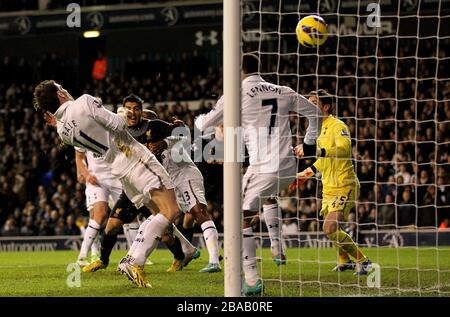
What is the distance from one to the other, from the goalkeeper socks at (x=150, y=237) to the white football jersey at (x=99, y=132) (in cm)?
59

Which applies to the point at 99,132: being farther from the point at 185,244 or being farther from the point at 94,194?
the point at 94,194

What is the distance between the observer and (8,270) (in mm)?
12383

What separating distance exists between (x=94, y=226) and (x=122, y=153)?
11.9 feet

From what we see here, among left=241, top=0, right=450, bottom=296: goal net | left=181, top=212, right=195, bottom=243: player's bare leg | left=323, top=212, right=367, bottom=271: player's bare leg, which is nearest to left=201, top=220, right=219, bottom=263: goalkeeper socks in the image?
left=241, top=0, right=450, bottom=296: goal net

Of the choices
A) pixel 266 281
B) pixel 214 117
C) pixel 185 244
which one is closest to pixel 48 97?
pixel 214 117

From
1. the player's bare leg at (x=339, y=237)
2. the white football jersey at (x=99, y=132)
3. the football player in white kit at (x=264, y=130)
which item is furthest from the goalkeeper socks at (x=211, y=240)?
the white football jersey at (x=99, y=132)

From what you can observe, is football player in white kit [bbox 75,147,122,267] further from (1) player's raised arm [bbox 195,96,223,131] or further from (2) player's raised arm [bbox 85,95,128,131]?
(1) player's raised arm [bbox 195,96,223,131]

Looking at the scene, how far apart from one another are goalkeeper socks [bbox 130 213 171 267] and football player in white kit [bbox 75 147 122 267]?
3712mm

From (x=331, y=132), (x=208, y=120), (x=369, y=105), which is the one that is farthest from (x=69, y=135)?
(x=369, y=105)

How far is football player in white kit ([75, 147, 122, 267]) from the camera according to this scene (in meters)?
12.6

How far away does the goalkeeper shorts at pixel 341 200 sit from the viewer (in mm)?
10453

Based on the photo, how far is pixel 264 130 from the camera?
944 centimetres

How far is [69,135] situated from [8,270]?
3844 millimetres
